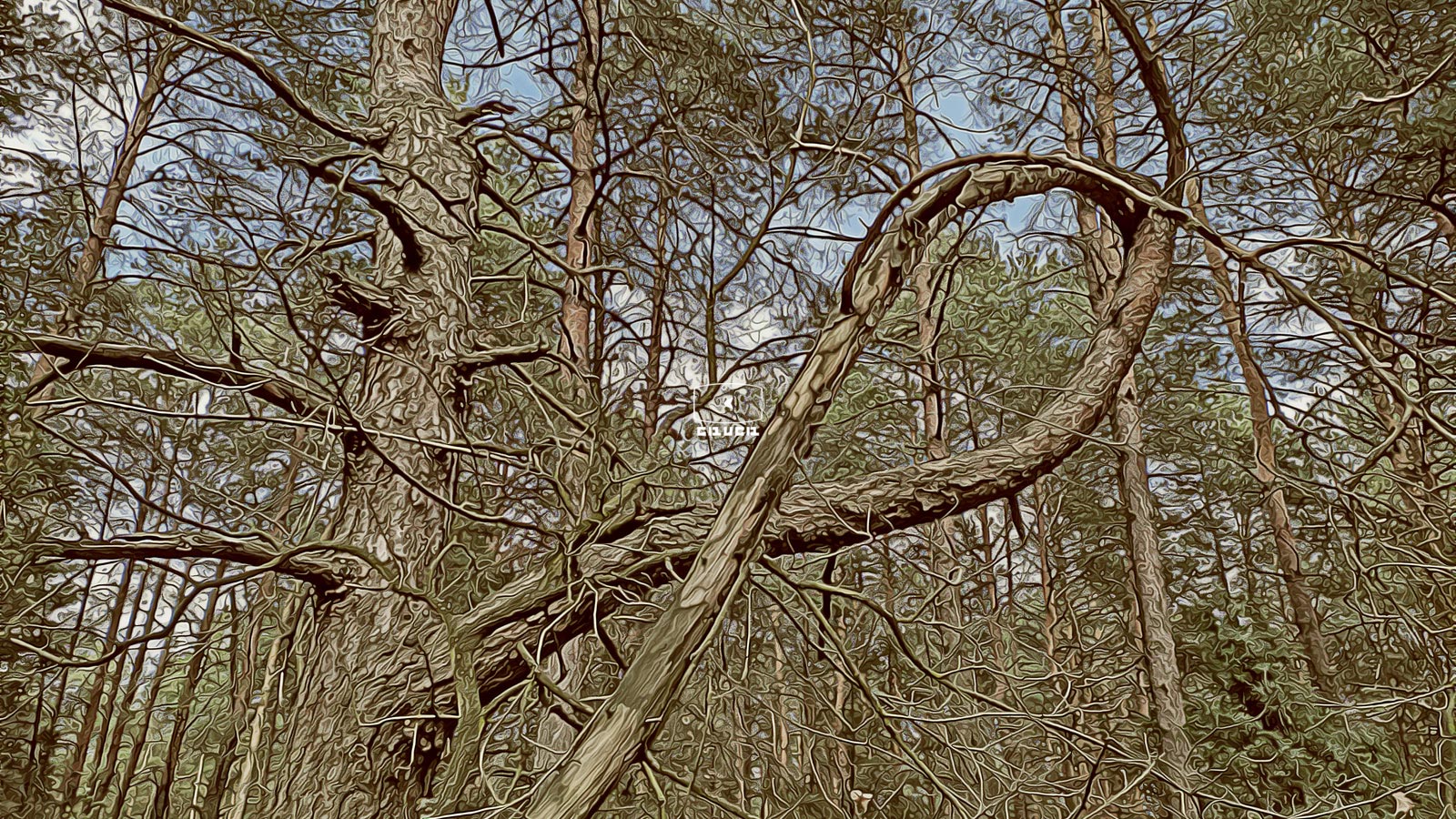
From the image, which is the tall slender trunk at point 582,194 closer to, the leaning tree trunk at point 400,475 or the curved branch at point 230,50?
the leaning tree trunk at point 400,475

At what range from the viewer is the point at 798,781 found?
94.4 inches

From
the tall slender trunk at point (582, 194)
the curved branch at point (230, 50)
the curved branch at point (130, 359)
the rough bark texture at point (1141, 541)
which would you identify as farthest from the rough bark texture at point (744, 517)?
the rough bark texture at point (1141, 541)

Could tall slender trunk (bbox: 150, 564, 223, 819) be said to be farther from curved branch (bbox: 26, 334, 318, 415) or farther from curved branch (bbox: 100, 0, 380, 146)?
curved branch (bbox: 100, 0, 380, 146)

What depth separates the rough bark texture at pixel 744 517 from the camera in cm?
126

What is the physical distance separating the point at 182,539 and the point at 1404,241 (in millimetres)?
5833

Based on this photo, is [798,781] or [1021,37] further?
[1021,37]

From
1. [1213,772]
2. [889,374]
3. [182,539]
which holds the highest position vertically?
[889,374]

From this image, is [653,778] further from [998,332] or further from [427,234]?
[998,332]

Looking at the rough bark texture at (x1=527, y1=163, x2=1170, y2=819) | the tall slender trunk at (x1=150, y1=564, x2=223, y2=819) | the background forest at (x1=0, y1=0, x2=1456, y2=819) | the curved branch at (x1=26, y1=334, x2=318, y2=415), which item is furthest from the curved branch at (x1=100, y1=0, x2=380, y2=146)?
the rough bark texture at (x1=527, y1=163, x2=1170, y2=819)

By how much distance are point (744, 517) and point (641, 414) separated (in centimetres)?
185

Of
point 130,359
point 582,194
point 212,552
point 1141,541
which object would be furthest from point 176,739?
point 1141,541

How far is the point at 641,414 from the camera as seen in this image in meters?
3.27

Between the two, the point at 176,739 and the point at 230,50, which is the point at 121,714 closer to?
the point at 176,739

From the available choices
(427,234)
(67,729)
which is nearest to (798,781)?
(427,234)
